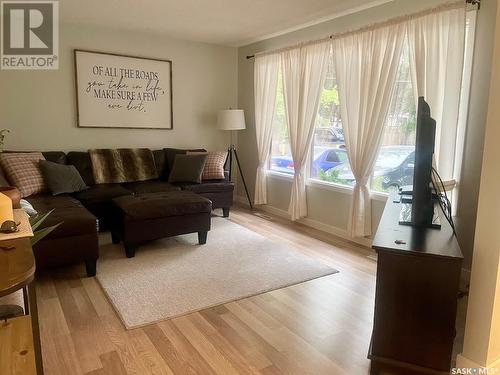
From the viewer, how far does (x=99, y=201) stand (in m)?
3.96

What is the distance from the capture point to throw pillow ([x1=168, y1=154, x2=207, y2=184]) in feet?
15.5

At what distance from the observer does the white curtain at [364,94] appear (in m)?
3.38

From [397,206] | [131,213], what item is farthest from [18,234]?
[397,206]

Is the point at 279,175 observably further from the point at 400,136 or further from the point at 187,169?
the point at 400,136

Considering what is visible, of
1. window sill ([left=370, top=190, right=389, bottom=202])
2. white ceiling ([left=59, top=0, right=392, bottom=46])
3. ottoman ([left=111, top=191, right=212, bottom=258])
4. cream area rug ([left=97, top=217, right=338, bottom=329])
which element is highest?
white ceiling ([left=59, top=0, right=392, bottom=46])

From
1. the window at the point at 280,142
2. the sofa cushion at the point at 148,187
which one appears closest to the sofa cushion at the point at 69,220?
the sofa cushion at the point at 148,187

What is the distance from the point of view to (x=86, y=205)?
3.90 m

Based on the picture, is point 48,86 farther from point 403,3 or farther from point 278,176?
point 403,3

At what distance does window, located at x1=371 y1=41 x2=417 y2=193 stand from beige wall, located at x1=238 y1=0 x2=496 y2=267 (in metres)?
0.32

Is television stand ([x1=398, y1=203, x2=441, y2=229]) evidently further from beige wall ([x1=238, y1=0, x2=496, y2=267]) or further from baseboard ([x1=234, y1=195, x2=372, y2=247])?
baseboard ([x1=234, y1=195, x2=372, y2=247])

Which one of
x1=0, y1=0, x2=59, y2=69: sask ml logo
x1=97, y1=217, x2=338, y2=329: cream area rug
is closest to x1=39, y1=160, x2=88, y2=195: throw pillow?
x1=97, y1=217, x2=338, y2=329: cream area rug

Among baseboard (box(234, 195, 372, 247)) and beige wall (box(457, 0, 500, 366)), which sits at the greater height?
beige wall (box(457, 0, 500, 366))

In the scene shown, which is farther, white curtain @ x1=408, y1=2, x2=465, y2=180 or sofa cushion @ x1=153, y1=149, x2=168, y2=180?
sofa cushion @ x1=153, y1=149, x2=168, y2=180

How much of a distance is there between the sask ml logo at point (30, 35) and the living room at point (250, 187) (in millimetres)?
24
